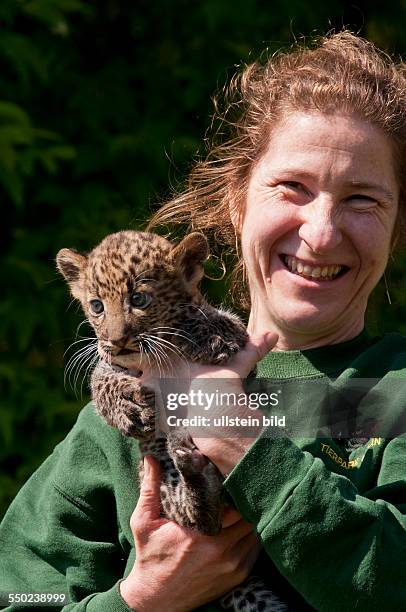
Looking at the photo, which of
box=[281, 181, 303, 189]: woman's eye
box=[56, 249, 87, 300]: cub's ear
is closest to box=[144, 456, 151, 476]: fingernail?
box=[56, 249, 87, 300]: cub's ear

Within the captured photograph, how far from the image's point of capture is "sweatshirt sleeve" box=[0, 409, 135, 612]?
3318 mm

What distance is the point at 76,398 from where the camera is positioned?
247 inches

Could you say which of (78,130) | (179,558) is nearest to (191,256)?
(179,558)

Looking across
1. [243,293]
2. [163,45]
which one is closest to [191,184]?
[243,293]

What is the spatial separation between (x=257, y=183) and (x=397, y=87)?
534 mm

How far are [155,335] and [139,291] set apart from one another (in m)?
0.12

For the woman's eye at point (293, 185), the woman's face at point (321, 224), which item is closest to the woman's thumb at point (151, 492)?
the woman's face at point (321, 224)

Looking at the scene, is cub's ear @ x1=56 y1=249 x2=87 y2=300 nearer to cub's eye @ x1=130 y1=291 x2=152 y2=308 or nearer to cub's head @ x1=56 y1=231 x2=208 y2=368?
cub's head @ x1=56 y1=231 x2=208 y2=368

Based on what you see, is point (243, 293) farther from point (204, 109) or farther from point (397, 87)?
point (204, 109)

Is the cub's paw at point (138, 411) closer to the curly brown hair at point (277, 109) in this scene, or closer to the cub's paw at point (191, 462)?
the cub's paw at point (191, 462)

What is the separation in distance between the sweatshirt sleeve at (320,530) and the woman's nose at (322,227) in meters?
0.74

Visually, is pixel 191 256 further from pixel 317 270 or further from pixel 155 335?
pixel 317 270

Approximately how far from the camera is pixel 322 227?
3139mm

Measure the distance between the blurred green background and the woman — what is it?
8.14ft
